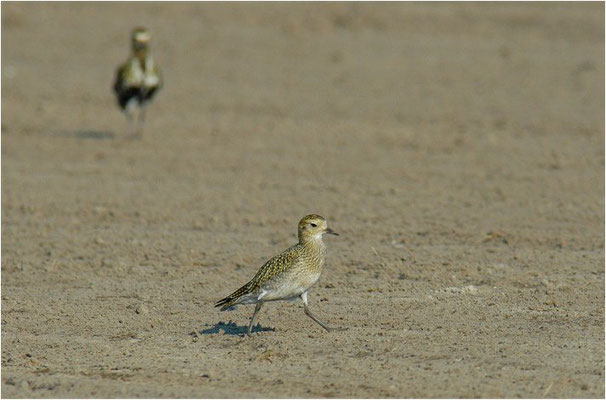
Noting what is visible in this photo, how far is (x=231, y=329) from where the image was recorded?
8719mm

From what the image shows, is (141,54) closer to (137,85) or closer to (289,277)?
(137,85)

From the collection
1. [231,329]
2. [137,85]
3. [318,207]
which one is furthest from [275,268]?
[137,85]

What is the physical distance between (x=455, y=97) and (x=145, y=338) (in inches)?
477

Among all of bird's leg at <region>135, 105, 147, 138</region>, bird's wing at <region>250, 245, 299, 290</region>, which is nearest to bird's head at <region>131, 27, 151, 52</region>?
bird's leg at <region>135, 105, 147, 138</region>

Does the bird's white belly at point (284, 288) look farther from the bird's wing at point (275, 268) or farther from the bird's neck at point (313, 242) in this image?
the bird's neck at point (313, 242)

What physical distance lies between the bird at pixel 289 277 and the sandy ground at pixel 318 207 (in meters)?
0.30

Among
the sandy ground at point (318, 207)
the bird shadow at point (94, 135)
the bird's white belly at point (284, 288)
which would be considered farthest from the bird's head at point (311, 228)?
the bird shadow at point (94, 135)

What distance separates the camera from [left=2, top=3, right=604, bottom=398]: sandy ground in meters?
7.91

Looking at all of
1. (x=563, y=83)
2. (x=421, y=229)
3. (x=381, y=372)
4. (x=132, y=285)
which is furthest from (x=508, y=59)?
(x=381, y=372)

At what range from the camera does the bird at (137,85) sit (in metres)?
17.7

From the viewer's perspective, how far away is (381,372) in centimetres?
761

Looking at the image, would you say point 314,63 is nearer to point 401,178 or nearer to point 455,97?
point 455,97

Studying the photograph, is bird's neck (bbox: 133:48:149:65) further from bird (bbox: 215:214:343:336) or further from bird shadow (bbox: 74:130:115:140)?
bird (bbox: 215:214:343:336)

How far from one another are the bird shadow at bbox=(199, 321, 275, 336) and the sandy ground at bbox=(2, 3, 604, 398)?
25mm
